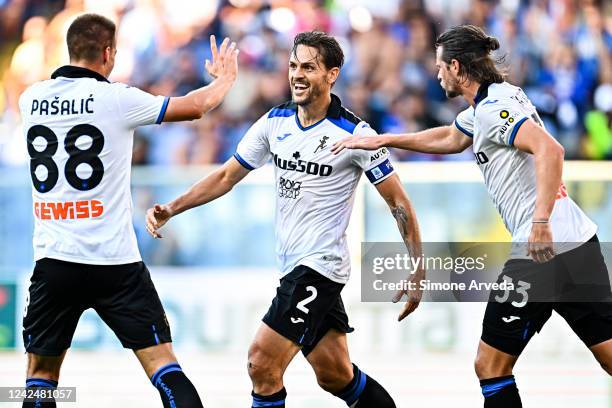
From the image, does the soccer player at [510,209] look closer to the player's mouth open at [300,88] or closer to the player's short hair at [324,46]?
the player's mouth open at [300,88]

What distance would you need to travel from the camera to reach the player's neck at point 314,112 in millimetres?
6573

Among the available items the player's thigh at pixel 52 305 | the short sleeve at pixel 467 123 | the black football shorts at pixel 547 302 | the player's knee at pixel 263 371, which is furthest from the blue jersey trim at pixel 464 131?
the player's thigh at pixel 52 305

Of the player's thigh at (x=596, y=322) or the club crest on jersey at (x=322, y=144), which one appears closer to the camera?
the player's thigh at (x=596, y=322)

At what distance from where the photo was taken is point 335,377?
6625mm

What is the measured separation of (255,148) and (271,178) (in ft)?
14.1

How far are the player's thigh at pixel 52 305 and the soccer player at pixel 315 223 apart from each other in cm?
84

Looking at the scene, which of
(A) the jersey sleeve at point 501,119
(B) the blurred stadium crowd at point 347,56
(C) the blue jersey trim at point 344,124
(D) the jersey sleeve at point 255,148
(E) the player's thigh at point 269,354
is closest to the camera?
(A) the jersey sleeve at point 501,119

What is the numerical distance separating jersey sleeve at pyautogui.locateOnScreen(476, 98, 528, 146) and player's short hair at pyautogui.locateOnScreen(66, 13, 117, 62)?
2.05m

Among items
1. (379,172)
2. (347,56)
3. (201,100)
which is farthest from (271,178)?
(201,100)

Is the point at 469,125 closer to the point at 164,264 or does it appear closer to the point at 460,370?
the point at 460,370

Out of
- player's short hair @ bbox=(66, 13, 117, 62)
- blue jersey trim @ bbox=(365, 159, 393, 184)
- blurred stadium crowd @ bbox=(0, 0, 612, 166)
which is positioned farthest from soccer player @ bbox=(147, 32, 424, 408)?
blurred stadium crowd @ bbox=(0, 0, 612, 166)

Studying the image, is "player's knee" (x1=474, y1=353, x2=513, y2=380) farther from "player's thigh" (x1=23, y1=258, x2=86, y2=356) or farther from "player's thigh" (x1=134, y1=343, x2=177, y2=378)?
"player's thigh" (x1=23, y1=258, x2=86, y2=356)

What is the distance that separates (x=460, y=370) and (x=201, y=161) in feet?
12.8

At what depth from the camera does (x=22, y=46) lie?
13.5 metres
